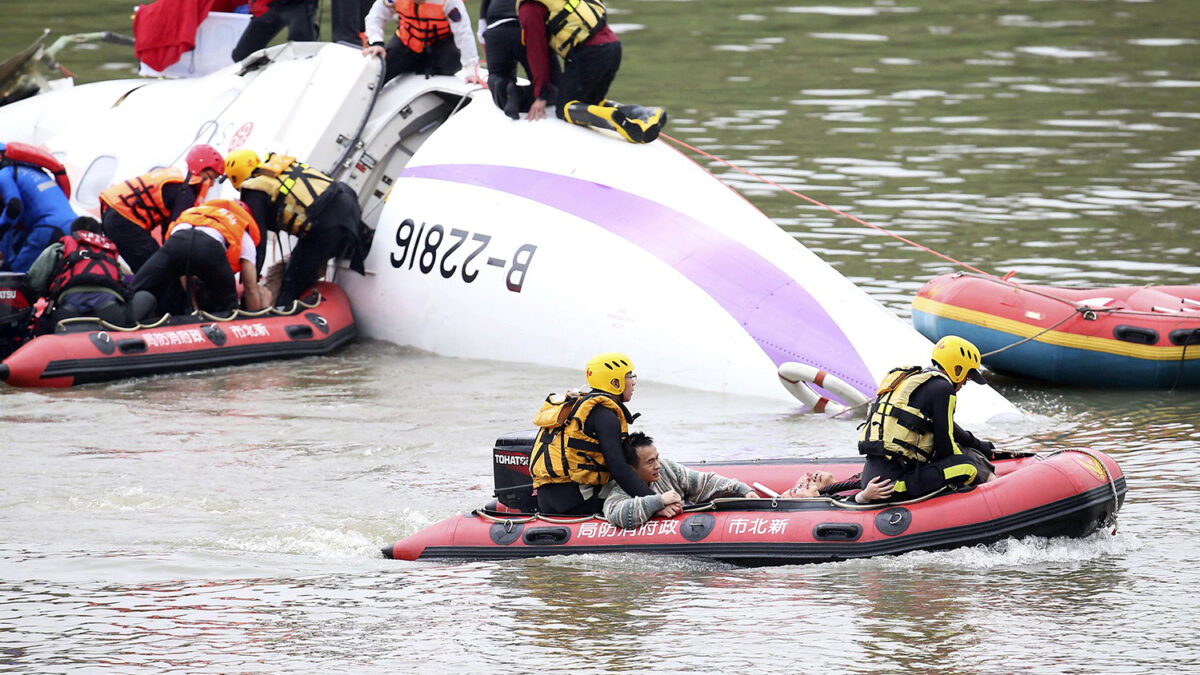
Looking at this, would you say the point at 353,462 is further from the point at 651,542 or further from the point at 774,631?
the point at 774,631

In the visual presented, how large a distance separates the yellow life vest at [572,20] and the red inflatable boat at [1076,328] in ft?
10.1

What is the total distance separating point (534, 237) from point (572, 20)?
1.60 meters

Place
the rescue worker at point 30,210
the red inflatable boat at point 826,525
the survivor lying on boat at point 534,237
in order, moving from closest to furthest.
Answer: the red inflatable boat at point 826,525 → the survivor lying on boat at point 534,237 → the rescue worker at point 30,210

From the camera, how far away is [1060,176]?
17031 mm

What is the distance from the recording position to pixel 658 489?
27.0 ft

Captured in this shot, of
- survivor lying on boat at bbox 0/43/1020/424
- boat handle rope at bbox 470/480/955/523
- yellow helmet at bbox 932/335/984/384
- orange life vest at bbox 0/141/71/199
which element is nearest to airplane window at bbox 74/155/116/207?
survivor lying on boat at bbox 0/43/1020/424

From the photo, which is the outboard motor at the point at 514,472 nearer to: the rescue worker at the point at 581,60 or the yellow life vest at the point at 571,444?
the yellow life vest at the point at 571,444

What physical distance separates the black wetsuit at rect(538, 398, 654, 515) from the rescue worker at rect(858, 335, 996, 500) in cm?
112

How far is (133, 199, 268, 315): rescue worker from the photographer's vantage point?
12.4 metres

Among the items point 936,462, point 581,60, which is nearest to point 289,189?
point 581,60

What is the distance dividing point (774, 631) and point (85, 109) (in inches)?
441

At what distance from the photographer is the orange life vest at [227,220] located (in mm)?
12422

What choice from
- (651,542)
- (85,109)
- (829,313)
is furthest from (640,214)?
(85,109)

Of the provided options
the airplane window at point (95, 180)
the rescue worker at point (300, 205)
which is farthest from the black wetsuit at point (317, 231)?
the airplane window at point (95, 180)
